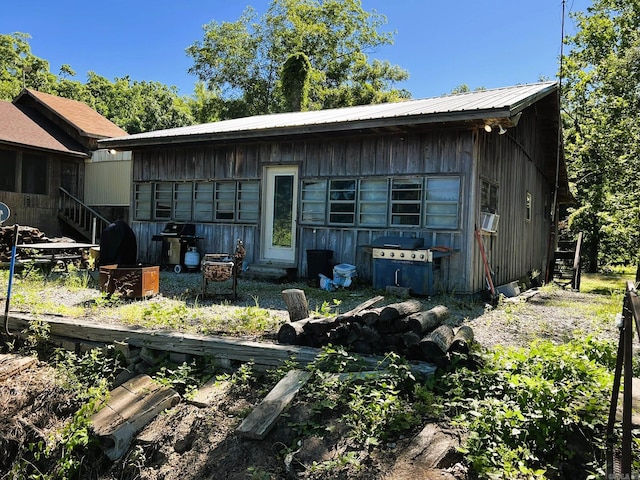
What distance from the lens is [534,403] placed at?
309 cm

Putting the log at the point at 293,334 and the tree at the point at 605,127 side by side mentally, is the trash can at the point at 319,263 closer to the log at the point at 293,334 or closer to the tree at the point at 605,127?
the log at the point at 293,334

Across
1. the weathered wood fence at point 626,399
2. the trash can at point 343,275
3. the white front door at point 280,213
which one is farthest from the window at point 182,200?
the weathered wood fence at point 626,399

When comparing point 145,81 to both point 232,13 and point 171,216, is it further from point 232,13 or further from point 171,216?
point 171,216

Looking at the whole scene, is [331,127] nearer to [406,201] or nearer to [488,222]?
[406,201]

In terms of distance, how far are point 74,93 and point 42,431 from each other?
38.9 metres

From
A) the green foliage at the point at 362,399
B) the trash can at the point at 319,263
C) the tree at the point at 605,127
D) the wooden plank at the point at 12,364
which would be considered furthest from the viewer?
the tree at the point at 605,127

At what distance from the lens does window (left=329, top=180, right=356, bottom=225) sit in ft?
28.7

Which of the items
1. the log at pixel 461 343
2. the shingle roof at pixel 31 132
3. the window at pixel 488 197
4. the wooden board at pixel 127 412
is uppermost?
the shingle roof at pixel 31 132

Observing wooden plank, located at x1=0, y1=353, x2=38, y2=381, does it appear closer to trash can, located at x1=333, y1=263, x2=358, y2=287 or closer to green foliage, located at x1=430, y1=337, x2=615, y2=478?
green foliage, located at x1=430, y1=337, x2=615, y2=478

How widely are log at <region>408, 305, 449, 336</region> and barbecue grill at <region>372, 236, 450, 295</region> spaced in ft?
10.2

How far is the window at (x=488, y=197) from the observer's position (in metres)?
8.09

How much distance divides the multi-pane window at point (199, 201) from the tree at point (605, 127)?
11.1m

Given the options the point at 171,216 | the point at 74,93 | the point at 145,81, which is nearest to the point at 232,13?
the point at 74,93

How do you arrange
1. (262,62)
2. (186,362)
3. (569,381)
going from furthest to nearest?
(262,62)
(186,362)
(569,381)
